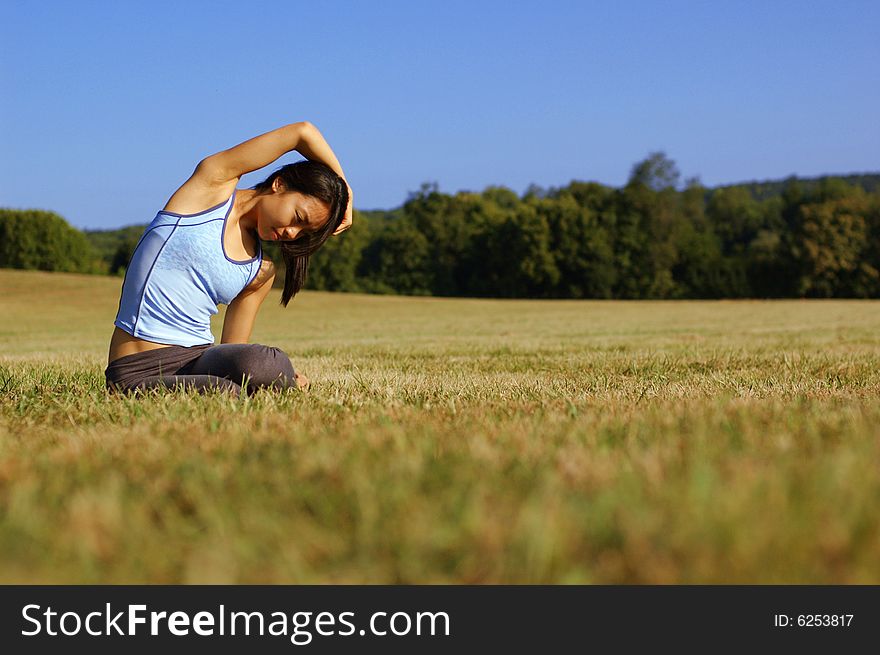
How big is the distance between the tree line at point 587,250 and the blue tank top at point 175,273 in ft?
230

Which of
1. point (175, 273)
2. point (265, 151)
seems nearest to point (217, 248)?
point (175, 273)

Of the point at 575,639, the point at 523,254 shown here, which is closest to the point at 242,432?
the point at 575,639

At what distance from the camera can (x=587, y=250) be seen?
251 ft

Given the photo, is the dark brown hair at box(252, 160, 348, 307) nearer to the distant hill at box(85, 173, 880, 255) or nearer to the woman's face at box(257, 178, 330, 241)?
the woman's face at box(257, 178, 330, 241)

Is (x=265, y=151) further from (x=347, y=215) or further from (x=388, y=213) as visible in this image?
(x=388, y=213)

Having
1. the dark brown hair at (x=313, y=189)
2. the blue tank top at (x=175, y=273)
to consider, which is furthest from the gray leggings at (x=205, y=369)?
the dark brown hair at (x=313, y=189)

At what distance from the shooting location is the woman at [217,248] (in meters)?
4.85

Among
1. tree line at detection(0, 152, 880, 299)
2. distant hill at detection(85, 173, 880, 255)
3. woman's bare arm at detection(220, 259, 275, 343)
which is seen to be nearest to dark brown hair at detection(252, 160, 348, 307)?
woman's bare arm at detection(220, 259, 275, 343)

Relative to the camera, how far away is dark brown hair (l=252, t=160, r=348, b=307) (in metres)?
4.79

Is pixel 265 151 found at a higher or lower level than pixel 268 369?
higher

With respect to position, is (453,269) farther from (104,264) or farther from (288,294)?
(288,294)

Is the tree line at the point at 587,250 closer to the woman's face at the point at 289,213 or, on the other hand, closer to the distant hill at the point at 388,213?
the distant hill at the point at 388,213

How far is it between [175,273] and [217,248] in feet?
1.02

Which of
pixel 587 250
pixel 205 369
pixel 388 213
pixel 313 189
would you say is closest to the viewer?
pixel 313 189
